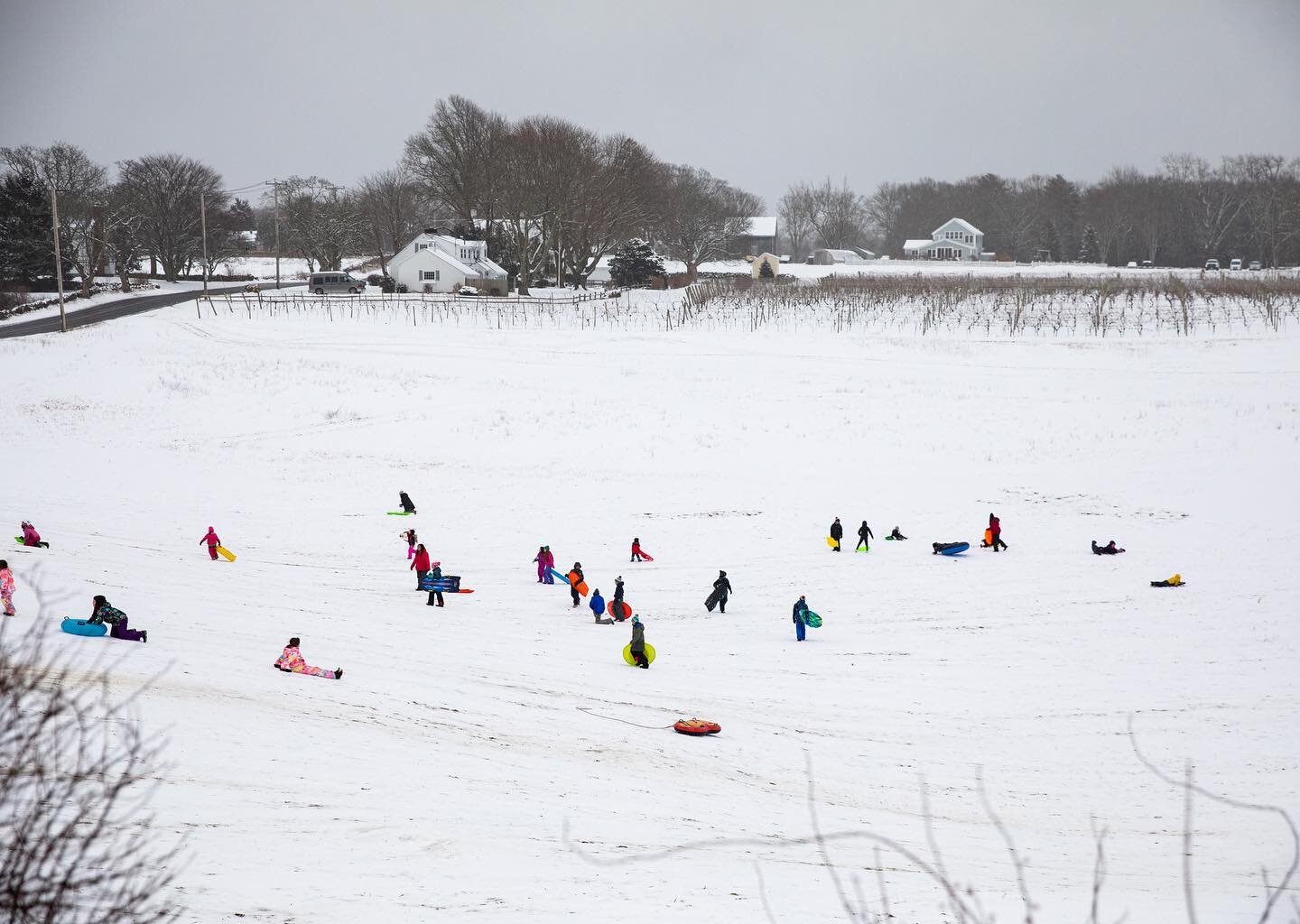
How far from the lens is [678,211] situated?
101m

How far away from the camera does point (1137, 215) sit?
376 ft

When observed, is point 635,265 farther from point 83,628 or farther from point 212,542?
point 83,628

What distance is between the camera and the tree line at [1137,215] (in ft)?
353

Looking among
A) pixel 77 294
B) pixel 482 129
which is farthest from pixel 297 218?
pixel 77 294

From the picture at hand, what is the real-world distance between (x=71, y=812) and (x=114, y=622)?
20.7 ft

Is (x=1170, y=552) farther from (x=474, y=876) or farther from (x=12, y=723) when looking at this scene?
(x=12, y=723)

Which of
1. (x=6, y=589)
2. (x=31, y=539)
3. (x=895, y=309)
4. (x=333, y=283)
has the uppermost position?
(x=333, y=283)

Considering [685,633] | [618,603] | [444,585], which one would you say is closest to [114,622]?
[444,585]

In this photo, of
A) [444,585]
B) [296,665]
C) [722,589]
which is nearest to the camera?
[296,665]

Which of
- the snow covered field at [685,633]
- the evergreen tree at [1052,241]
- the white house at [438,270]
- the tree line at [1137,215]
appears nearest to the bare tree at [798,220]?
the tree line at [1137,215]

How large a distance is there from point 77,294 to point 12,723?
72.0m

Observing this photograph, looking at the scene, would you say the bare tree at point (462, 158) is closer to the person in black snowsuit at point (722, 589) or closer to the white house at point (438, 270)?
the white house at point (438, 270)

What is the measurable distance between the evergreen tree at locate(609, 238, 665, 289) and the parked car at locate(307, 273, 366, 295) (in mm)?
20774

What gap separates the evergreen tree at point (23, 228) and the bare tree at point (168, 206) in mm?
10707
